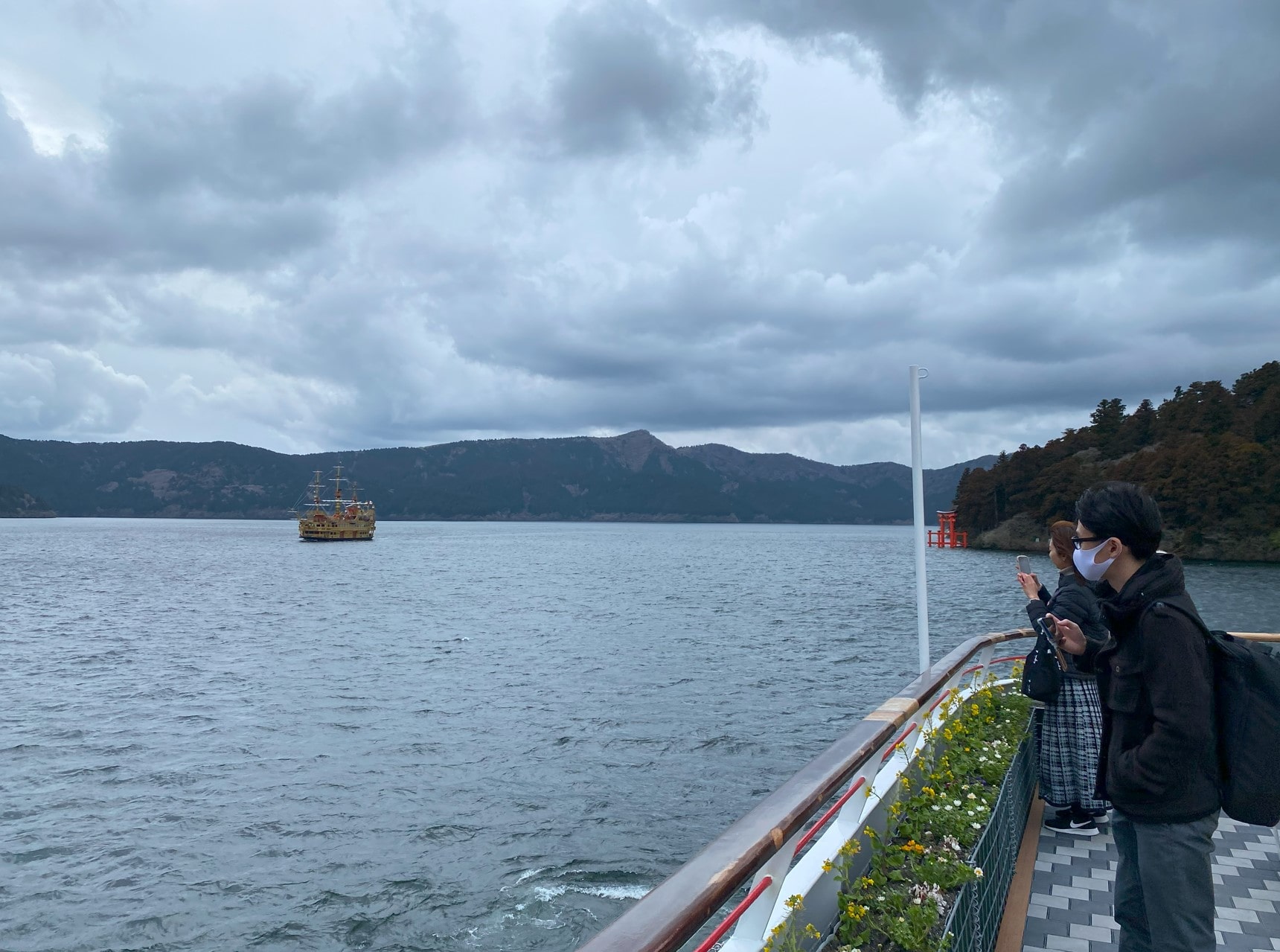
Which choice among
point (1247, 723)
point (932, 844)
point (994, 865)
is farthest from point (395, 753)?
point (1247, 723)

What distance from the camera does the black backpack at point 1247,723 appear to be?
2.79 m

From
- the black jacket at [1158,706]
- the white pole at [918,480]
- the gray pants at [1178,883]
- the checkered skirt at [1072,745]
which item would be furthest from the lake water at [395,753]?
the black jacket at [1158,706]

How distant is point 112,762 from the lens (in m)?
17.4

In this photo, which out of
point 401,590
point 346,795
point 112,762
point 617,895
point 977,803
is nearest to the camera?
point 977,803

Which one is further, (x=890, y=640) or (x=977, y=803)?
(x=890, y=640)

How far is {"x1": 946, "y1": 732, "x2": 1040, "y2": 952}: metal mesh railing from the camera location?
3.15m

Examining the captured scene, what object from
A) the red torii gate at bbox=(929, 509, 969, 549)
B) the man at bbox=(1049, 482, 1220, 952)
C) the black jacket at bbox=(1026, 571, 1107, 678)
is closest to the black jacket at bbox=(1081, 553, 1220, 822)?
the man at bbox=(1049, 482, 1220, 952)

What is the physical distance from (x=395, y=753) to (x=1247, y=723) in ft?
55.5

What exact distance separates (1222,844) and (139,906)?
39.9ft

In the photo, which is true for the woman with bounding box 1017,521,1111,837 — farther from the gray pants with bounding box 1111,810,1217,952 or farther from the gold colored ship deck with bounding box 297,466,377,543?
the gold colored ship deck with bounding box 297,466,377,543

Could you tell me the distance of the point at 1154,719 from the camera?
9.52 ft

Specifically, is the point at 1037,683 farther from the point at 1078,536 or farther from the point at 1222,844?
the point at 1078,536

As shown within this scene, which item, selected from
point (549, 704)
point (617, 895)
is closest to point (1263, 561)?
point (549, 704)

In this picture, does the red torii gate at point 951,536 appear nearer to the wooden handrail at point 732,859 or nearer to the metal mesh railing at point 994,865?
the metal mesh railing at point 994,865
